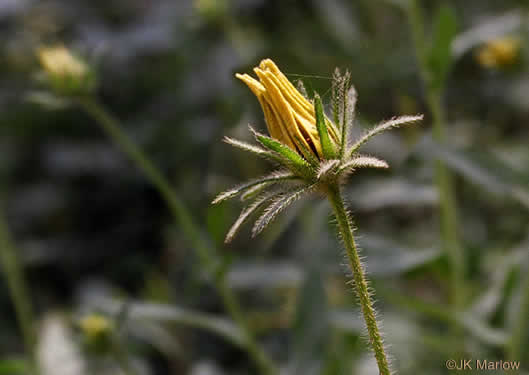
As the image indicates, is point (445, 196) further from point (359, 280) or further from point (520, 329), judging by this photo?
point (359, 280)

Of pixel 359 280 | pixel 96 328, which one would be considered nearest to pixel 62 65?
pixel 96 328

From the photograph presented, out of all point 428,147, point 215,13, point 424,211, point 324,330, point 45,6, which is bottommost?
point 324,330

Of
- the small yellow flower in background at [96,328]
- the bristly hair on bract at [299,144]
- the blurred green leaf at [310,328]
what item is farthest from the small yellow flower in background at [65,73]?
the bristly hair on bract at [299,144]

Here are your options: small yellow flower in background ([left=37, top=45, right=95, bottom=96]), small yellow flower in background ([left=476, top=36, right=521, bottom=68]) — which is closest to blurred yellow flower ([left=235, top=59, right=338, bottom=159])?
small yellow flower in background ([left=37, top=45, right=95, bottom=96])

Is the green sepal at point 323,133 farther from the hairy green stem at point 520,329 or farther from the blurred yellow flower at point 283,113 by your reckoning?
the hairy green stem at point 520,329

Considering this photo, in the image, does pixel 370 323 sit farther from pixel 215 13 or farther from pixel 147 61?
pixel 147 61

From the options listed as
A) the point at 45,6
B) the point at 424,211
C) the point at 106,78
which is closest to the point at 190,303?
the point at 424,211
